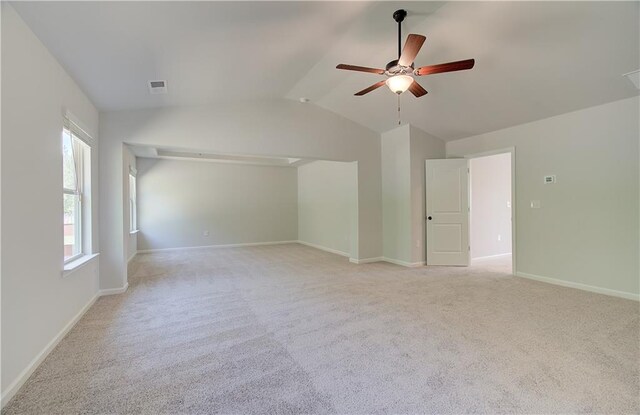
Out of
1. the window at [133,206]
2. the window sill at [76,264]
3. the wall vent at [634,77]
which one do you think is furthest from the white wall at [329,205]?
the window at [133,206]

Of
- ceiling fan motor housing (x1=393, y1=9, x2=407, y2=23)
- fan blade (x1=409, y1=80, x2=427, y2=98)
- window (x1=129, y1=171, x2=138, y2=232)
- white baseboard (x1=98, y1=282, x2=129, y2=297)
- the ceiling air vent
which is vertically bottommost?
white baseboard (x1=98, y1=282, x2=129, y2=297)

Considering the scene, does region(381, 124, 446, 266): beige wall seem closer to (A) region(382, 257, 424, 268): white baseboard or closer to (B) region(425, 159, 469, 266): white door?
(A) region(382, 257, 424, 268): white baseboard

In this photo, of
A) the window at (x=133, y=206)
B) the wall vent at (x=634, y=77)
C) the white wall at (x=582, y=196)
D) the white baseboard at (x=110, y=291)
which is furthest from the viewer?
the window at (x=133, y=206)

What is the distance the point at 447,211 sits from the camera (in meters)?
5.29

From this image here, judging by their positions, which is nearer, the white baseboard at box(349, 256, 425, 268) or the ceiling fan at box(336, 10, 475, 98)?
the ceiling fan at box(336, 10, 475, 98)

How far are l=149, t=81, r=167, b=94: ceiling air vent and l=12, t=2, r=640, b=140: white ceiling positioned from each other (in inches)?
2.7

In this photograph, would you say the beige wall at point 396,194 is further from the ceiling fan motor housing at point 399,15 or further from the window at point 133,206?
the window at point 133,206

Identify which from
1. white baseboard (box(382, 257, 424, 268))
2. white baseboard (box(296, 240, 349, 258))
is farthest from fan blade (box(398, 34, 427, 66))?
white baseboard (box(296, 240, 349, 258))

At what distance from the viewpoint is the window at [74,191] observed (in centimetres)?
292

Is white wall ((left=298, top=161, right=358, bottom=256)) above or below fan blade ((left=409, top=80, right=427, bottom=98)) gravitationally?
below

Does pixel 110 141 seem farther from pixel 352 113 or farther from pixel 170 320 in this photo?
pixel 352 113

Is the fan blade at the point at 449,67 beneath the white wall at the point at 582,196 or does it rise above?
above

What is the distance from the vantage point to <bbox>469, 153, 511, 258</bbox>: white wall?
573 cm

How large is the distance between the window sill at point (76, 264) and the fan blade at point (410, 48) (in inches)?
139
